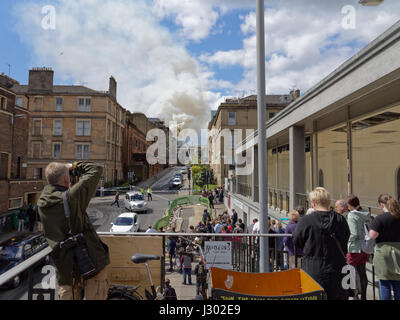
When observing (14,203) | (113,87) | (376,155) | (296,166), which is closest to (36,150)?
(113,87)

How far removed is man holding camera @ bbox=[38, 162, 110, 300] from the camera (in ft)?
8.86

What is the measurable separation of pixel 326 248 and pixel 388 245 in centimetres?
124

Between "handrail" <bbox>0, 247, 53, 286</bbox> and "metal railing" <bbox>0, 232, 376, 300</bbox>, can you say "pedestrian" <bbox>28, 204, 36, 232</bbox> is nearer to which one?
"metal railing" <bbox>0, 232, 376, 300</bbox>

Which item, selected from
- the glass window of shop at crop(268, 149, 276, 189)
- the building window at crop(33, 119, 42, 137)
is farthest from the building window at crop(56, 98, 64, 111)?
the glass window of shop at crop(268, 149, 276, 189)

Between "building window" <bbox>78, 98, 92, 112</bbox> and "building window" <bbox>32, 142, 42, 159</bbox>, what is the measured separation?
900cm

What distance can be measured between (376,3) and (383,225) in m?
4.73

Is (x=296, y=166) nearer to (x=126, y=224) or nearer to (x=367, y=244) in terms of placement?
(x=367, y=244)

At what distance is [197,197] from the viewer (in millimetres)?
35750

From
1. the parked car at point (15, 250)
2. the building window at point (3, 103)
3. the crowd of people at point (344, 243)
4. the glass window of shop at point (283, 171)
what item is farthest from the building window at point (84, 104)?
the crowd of people at point (344, 243)

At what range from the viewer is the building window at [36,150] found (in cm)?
4831

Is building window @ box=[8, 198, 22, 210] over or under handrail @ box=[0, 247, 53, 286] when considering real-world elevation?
under

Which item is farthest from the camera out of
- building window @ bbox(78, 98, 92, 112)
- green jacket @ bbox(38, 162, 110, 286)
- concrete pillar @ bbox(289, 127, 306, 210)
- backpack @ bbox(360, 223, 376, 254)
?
building window @ bbox(78, 98, 92, 112)

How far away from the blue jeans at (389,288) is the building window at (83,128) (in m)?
50.2
